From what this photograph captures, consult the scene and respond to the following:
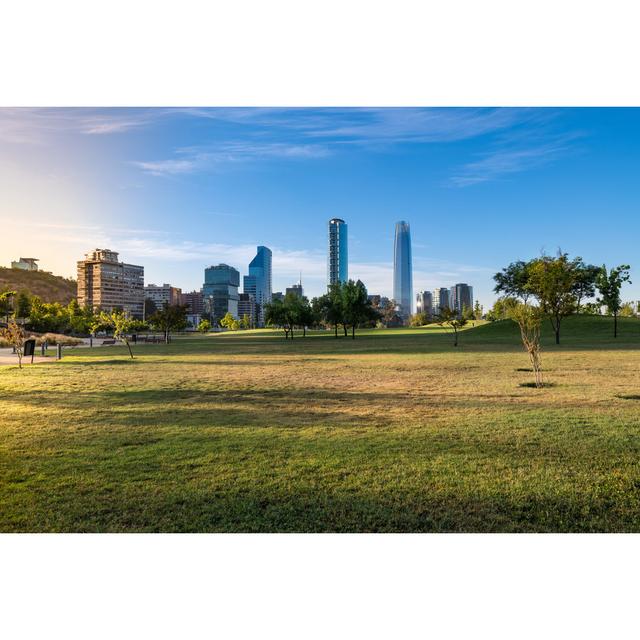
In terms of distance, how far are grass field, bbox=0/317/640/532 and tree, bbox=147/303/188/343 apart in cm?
833

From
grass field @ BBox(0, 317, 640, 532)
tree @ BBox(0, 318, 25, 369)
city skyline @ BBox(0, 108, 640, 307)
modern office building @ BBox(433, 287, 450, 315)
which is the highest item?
city skyline @ BBox(0, 108, 640, 307)

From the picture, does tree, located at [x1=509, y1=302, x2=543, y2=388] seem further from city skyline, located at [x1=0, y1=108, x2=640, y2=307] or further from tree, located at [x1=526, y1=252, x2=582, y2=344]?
city skyline, located at [x1=0, y1=108, x2=640, y2=307]

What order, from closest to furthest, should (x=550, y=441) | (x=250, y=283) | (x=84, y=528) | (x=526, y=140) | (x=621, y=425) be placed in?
1. (x=84, y=528)
2. (x=550, y=441)
3. (x=621, y=425)
4. (x=526, y=140)
5. (x=250, y=283)

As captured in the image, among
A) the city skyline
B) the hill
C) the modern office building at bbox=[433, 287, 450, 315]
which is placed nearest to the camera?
the city skyline

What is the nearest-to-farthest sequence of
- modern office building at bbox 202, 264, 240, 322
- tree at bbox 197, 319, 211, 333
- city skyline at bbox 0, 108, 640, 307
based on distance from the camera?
city skyline at bbox 0, 108, 640, 307
modern office building at bbox 202, 264, 240, 322
tree at bbox 197, 319, 211, 333

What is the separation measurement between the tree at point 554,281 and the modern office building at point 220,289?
24.4ft

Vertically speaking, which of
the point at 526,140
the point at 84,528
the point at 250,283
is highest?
the point at 526,140

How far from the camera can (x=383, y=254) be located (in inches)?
366

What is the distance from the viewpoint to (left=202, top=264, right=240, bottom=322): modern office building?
10320 mm

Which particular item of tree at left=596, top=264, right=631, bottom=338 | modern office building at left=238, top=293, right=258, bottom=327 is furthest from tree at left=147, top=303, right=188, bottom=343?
tree at left=596, top=264, right=631, bottom=338

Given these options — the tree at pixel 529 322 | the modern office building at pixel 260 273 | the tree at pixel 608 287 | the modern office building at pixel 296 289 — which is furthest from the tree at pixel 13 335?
the tree at pixel 608 287
